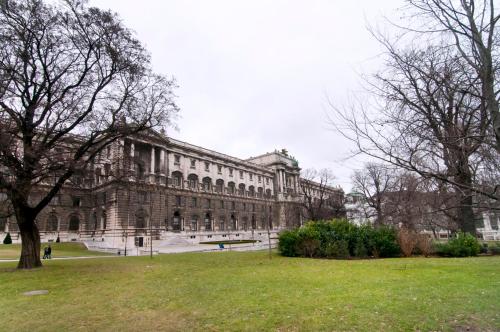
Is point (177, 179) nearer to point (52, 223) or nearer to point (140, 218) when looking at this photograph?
point (140, 218)

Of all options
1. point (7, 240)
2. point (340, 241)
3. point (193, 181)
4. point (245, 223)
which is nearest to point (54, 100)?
point (340, 241)

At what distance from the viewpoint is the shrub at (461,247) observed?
2033cm

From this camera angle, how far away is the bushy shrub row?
20516 millimetres

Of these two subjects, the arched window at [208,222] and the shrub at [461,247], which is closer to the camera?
the shrub at [461,247]

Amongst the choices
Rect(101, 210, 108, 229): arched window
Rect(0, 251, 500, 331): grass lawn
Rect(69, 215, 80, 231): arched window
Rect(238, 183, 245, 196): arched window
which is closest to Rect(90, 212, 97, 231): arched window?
Rect(69, 215, 80, 231): arched window

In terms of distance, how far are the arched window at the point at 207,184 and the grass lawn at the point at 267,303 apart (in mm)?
56642

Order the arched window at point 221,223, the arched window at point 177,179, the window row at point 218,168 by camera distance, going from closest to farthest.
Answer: the arched window at point 177,179
the window row at point 218,168
the arched window at point 221,223

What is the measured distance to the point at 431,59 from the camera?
5.68 meters

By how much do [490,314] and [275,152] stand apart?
287 feet

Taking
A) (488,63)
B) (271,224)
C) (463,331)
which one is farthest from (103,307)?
(271,224)

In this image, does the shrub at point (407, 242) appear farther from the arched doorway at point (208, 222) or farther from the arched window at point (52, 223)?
the arched window at point (52, 223)

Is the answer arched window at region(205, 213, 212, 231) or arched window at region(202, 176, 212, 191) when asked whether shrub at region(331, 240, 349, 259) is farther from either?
arched window at region(202, 176, 212, 191)

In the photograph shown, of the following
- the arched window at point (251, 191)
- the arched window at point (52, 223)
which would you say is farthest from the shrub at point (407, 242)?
the arched window at point (251, 191)

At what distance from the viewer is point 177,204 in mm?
60719
